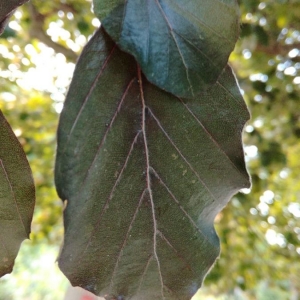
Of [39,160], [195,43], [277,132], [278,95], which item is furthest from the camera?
[39,160]

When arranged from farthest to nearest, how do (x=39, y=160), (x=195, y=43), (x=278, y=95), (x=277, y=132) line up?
1. (x=39, y=160)
2. (x=277, y=132)
3. (x=278, y=95)
4. (x=195, y=43)

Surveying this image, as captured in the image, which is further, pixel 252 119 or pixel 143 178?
pixel 252 119

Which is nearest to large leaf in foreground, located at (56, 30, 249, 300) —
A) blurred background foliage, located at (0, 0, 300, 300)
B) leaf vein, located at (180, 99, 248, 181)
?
leaf vein, located at (180, 99, 248, 181)

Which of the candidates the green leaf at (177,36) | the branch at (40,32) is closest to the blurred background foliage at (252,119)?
the branch at (40,32)

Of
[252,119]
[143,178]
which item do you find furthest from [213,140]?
[252,119]

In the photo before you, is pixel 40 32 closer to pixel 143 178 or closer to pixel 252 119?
pixel 252 119

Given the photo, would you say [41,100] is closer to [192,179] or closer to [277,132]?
[277,132]

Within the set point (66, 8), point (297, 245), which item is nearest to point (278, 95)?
point (297, 245)
